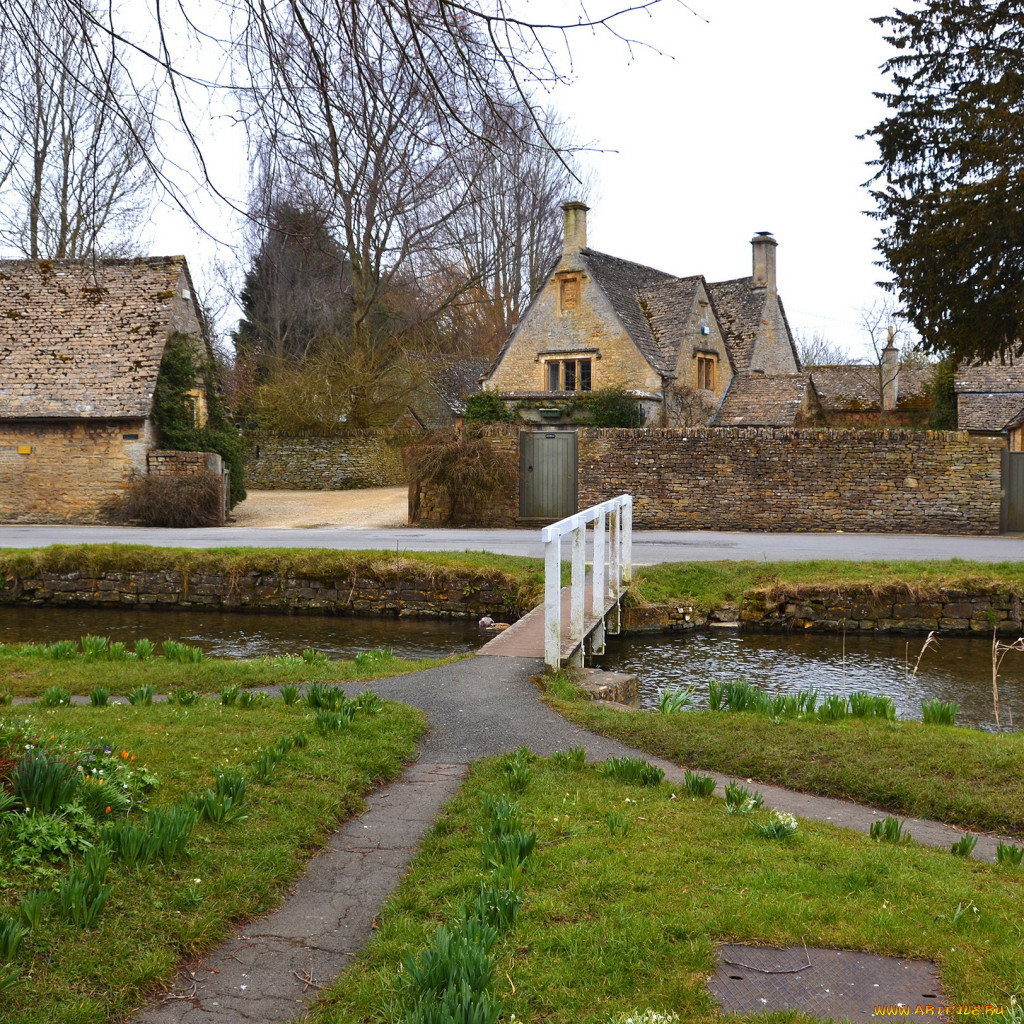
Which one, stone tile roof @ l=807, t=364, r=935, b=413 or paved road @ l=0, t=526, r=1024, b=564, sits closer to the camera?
paved road @ l=0, t=526, r=1024, b=564

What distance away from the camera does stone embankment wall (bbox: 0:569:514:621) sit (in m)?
15.1

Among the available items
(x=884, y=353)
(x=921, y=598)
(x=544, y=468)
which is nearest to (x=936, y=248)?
(x=921, y=598)

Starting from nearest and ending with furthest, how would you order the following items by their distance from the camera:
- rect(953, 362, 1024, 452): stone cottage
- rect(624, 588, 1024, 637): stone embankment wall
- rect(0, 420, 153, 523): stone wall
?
1. rect(624, 588, 1024, 637): stone embankment wall
2. rect(0, 420, 153, 523): stone wall
3. rect(953, 362, 1024, 452): stone cottage

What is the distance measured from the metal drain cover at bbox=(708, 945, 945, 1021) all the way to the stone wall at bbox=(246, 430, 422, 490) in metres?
34.6

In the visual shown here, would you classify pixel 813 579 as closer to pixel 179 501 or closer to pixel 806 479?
pixel 806 479

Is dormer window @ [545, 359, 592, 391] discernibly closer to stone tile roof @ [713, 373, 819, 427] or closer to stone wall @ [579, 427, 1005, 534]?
stone tile roof @ [713, 373, 819, 427]

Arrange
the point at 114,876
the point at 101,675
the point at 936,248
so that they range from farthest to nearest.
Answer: the point at 936,248 < the point at 101,675 < the point at 114,876

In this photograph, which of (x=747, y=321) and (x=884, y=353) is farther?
(x=884, y=353)

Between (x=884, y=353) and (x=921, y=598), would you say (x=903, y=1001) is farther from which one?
(x=884, y=353)

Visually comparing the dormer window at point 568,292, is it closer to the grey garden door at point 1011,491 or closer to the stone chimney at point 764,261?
the stone chimney at point 764,261

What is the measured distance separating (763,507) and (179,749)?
1949cm

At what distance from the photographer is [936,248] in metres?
17.8

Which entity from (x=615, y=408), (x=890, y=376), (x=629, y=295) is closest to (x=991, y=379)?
(x=890, y=376)

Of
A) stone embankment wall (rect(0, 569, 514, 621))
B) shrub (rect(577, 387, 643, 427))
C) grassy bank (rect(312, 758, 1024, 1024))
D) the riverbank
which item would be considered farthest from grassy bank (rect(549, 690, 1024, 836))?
shrub (rect(577, 387, 643, 427))
